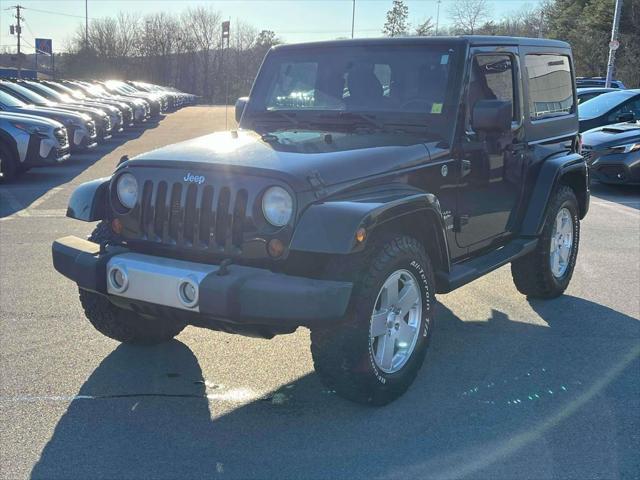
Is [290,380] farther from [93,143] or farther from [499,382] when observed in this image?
[93,143]

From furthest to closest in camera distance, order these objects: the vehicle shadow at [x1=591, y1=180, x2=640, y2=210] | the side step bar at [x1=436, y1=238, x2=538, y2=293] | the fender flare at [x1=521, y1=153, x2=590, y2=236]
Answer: the vehicle shadow at [x1=591, y1=180, x2=640, y2=210] < the fender flare at [x1=521, y1=153, x2=590, y2=236] < the side step bar at [x1=436, y1=238, x2=538, y2=293]

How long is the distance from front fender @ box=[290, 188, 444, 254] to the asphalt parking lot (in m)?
0.94

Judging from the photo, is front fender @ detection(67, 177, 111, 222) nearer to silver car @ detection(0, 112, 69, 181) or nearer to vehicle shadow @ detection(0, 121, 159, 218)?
vehicle shadow @ detection(0, 121, 159, 218)

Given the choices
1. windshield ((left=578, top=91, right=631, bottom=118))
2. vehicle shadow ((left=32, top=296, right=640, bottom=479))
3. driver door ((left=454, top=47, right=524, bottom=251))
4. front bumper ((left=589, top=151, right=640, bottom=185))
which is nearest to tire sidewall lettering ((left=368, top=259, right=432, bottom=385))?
vehicle shadow ((left=32, top=296, right=640, bottom=479))

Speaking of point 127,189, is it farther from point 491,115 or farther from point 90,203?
point 491,115

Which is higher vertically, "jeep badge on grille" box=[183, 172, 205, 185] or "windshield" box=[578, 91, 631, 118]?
"windshield" box=[578, 91, 631, 118]

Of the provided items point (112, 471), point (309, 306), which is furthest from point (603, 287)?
point (112, 471)

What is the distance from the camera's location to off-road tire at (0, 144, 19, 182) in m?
11.5

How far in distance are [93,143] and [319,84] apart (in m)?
11.7

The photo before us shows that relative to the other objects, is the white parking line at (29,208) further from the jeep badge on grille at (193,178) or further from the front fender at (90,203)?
the jeep badge on grille at (193,178)

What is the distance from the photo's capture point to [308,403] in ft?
12.1

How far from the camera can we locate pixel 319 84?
4.77 m

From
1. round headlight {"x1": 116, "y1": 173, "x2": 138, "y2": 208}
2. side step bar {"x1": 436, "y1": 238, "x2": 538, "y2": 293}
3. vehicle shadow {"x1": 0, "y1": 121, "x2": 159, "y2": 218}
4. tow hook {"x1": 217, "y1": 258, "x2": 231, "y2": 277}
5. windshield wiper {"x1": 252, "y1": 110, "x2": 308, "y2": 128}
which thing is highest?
windshield wiper {"x1": 252, "y1": 110, "x2": 308, "y2": 128}

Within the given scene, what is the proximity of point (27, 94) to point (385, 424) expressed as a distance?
1458 centimetres
